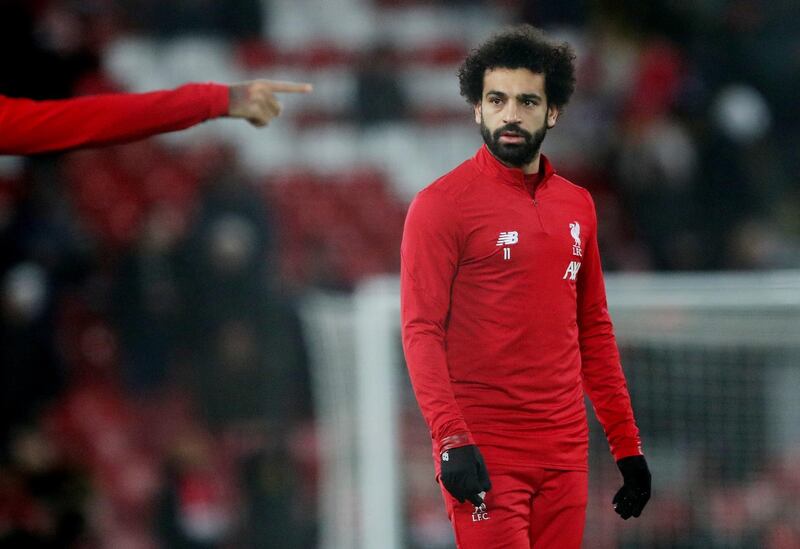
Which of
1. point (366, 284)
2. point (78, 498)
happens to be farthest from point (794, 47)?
point (78, 498)

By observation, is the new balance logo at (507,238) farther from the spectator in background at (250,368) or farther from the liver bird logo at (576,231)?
the spectator in background at (250,368)

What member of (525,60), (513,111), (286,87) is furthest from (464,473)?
(286,87)

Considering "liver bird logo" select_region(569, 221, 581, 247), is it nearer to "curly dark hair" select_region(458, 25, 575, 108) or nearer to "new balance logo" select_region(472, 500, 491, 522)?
"curly dark hair" select_region(458, 25, 575, 108)

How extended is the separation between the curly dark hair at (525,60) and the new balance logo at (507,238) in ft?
1.05

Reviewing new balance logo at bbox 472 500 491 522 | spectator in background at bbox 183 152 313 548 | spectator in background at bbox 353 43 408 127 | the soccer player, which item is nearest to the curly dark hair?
the soccer player

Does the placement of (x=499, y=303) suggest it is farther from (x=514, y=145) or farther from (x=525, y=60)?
(x=525, y=60)

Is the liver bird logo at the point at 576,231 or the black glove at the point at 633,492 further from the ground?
the liver bird logo at the point at 576,231

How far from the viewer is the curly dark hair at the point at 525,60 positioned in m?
2.91

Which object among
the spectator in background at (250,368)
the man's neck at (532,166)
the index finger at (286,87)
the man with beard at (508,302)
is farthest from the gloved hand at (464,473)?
the spectator in background at (250,368)

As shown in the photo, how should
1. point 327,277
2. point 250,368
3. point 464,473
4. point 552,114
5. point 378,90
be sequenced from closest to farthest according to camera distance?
point 464,473 < point 552,114 < point 250,368 < point 327,277 < point 378,90

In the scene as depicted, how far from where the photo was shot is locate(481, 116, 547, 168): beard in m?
2.89

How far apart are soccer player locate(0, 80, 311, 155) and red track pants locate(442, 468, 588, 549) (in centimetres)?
110

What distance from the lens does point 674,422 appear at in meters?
6.14

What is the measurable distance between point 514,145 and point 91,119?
3.30ft
